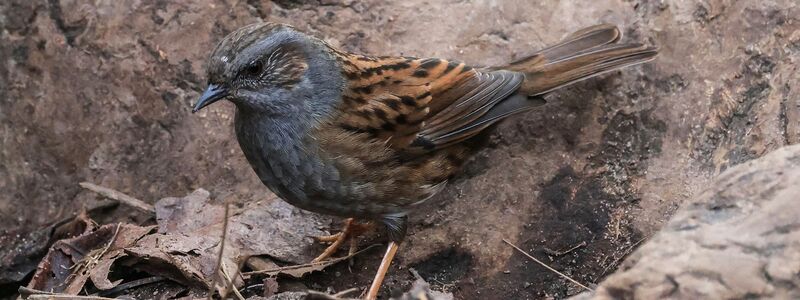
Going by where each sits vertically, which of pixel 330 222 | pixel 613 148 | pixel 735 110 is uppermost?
pixel 735 110

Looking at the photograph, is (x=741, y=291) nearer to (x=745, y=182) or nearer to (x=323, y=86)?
(x=745, y=182)

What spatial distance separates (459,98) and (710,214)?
241 cm

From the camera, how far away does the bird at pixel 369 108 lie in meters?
5.27

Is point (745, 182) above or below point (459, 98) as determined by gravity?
above

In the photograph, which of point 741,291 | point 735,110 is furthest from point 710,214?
point 735,110

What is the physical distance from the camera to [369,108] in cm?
552

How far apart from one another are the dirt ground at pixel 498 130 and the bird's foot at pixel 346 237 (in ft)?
0.38

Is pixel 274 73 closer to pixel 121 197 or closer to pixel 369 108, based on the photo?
pixel 369 108

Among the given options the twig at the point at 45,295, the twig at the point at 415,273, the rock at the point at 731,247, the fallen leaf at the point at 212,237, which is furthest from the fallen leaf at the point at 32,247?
the rock at the point at 731,247

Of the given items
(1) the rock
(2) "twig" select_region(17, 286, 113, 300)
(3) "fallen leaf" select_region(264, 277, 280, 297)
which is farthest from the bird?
(1) the rock

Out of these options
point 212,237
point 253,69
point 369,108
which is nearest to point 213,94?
point 253,69

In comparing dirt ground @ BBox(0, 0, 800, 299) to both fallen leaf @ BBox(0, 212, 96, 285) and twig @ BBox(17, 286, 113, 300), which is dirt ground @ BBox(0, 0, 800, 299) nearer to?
fallen leaf @ BBox(0, 212, 96, 285)

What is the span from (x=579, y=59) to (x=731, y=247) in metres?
2.70

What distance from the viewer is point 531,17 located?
6.27 metres
